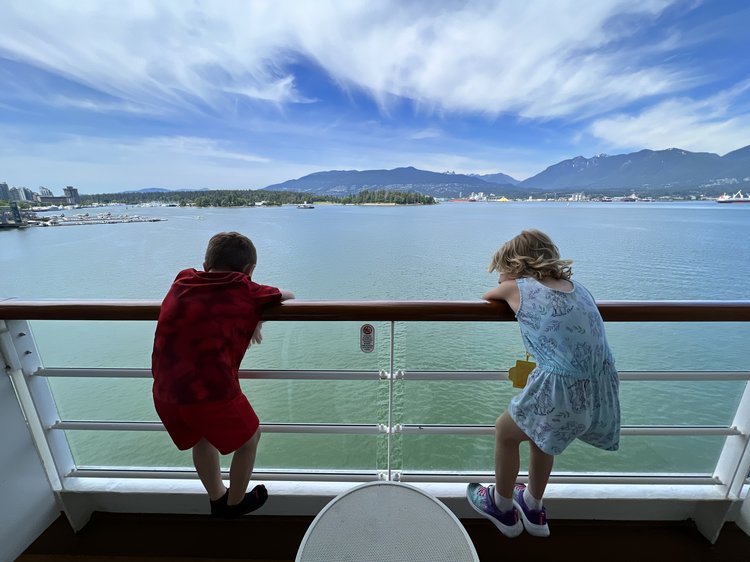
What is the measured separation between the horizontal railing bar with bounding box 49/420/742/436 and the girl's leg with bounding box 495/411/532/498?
0.09m

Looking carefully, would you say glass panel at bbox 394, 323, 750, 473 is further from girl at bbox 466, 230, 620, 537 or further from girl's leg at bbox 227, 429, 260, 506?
girl's leg at bbox 227, 429, 260, 506

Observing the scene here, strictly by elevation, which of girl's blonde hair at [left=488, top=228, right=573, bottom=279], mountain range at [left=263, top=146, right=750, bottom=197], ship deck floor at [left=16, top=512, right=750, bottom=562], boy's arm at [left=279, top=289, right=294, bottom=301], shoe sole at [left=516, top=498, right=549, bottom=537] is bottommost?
ship deck floor at [left=16, top=512, right=750, bottom=562]

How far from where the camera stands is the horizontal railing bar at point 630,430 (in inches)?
37.1

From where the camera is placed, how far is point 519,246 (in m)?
0.90

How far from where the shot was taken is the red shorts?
747mm

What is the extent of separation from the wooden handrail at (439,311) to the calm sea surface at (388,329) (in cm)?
25

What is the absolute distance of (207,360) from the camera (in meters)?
0.74

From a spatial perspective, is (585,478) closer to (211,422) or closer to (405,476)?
(405,476)

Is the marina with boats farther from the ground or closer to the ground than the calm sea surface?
farther from the ground

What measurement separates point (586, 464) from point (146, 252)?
17124mm

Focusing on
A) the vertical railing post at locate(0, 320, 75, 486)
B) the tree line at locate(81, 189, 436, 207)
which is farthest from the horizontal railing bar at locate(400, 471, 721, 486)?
the tree line at locate(81, 189, 436, 207)

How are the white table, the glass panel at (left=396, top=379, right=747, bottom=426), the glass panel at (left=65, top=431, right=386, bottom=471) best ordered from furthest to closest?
the glass panel at (left=396, top=379, right=747, bottom=426) → the glass panel at (left=65, top=431, right=386, bottom=471) → the white table

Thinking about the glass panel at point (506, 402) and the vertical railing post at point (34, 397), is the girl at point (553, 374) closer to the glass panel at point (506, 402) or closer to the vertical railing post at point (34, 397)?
the vertical railing post at point (34, 397)

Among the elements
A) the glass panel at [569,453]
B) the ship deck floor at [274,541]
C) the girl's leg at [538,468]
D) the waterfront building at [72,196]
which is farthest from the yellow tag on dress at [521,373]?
the waterfront building at [72,196]
